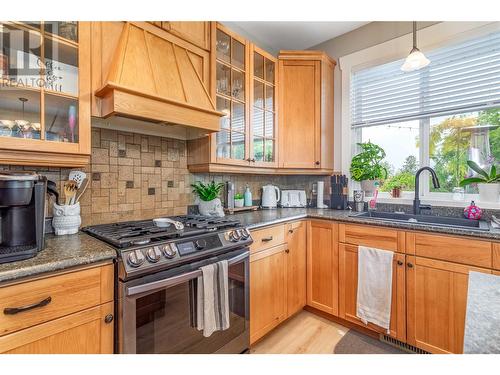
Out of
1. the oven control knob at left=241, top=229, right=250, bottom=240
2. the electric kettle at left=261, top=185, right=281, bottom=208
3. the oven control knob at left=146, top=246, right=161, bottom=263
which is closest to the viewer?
the oven control knob at left=146, top=246, right=161, bottom=263

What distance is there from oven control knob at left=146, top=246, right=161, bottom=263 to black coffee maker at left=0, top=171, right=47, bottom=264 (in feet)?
1.44

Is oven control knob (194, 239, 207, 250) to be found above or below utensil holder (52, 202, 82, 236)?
below

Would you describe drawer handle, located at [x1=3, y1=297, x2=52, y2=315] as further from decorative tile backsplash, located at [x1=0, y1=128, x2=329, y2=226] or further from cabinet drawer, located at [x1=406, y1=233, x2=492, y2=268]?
cabinet drawer, located at [x1=406, y1=233, x2=492, y2=268]

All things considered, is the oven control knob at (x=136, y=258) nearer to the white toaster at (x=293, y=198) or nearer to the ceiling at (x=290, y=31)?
the white toaster at (x=293, y=198)

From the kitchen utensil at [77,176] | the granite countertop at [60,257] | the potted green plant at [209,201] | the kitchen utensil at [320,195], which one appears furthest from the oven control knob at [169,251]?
the kitchen utensil at [320,195]

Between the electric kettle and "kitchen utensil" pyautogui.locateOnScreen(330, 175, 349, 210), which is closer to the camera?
"kitchen utensil" pyautogui.locateOnScreen(330, 175, 349, 210)

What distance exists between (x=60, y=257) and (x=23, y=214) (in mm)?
324

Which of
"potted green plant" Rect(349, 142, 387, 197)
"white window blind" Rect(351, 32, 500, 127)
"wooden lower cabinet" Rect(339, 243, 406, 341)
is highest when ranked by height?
"white window blind" Rect(351, 32, 500, 127)

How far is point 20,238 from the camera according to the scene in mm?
1164

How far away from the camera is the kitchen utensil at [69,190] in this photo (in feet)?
4.97

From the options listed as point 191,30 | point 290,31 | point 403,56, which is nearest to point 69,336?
point 191,30

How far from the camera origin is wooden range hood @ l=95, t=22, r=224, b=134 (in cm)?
142

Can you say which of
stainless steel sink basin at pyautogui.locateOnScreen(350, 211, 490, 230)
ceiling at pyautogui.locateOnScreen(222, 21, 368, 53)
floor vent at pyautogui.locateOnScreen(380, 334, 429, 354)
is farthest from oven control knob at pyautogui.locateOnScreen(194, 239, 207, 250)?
ceiling at pyautogui.locateOnScreen(222, 21, 368, 53)
